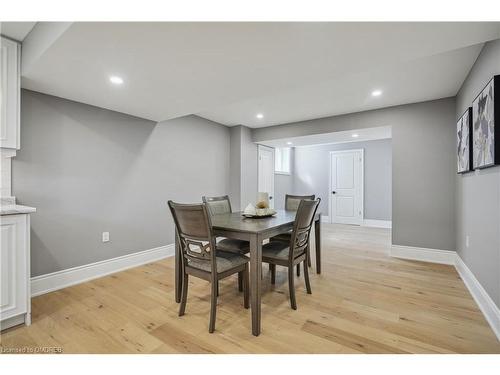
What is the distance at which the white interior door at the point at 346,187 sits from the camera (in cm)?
650

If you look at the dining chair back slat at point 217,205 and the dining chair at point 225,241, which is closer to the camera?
the dining chair at point 225,241

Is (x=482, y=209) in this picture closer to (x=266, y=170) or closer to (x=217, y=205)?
(x=217, y=205)

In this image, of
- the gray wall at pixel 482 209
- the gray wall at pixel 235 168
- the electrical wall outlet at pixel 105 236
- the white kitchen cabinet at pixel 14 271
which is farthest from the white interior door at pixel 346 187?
the white kitchen cabinet at pixel 14 271

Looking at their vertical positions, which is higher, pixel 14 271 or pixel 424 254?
pixel 14 271

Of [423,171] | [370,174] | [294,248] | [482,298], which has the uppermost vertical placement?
[370,174]

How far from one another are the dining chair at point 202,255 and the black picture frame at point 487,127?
6.64 ft

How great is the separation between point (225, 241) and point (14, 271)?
1730 mm

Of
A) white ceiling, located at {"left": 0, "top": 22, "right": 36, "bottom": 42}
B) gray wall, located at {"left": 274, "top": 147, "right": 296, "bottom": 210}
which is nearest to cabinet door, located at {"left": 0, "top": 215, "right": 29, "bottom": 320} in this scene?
white ceiling, located at {"left": 0, "top": 22, "right": 36, "bottom": 42}

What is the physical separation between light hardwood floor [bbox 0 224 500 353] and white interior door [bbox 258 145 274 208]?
9.76 ft

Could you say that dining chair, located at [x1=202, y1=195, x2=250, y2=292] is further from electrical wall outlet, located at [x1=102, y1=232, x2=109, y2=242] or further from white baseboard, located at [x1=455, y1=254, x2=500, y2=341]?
white baseboard, located at [x1=455, y1=254, x2=500, y2=341]

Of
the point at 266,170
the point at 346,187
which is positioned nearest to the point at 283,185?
the point at 266,170

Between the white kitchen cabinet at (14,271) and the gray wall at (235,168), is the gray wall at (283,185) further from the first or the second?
the white kitchen cabinet at (14,271)

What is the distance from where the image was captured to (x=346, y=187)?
22.0 feet
